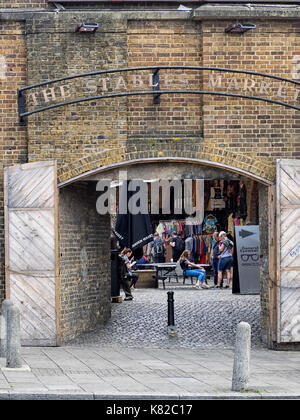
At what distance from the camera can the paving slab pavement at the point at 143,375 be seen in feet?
34.3

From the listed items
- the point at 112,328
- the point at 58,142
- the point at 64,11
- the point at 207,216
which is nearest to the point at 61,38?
the point at 64,11

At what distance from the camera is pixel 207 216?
3095 cm

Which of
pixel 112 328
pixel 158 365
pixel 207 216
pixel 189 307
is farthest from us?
pixel 207 216

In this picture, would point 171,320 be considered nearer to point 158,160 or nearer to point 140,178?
point 140,178

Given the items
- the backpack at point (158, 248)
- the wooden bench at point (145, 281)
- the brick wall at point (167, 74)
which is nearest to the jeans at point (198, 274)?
the wooden bench at point (145, 281)

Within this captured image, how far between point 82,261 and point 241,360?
6761 millimetres

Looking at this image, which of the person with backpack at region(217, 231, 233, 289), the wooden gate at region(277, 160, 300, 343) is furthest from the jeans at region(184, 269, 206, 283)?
the wooden gate at region(277, 160, 300, 343)

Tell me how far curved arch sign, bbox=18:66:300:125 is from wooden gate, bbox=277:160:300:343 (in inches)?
51.0

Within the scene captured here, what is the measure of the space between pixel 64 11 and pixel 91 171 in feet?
9.39

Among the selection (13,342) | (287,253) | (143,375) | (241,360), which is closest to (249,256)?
(287,253)

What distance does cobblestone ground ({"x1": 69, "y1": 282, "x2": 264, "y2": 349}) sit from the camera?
1634cm

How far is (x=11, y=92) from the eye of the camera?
1594cm

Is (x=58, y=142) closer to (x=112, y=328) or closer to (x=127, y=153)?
(x=127, y=153)

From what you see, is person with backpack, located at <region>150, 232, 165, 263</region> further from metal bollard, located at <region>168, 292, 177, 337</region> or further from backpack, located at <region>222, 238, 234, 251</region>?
metal bollard, located at <region>168, 292, 177, 337</region>
